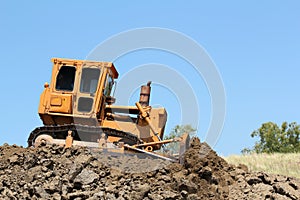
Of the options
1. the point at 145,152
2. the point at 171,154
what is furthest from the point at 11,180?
the point at 171,154

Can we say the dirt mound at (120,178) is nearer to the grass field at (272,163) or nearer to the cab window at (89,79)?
the cab window at (89,79)

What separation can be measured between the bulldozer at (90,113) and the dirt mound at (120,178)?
1202 mm

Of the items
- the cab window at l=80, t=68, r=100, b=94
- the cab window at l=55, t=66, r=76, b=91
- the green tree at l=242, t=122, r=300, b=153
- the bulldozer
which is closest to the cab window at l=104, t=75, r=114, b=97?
the bulldozer

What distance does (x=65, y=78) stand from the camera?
14789 millimetres

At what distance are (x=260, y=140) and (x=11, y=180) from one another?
33.5m

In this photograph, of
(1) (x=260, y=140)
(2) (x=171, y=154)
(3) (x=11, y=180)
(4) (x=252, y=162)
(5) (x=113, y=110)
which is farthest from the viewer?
(1) (x=260, y=140)

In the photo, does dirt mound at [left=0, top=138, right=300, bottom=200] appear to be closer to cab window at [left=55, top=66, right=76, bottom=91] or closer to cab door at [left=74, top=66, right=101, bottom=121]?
cab door at [left=74, top=66, right=101, bottom=121]

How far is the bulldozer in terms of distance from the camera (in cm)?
1426

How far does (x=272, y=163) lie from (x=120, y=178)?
42.5ft

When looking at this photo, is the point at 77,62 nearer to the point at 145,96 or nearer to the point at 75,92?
the point at 75,92

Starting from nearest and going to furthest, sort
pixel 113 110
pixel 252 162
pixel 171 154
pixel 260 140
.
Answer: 1. pixel 171 154
2. pixel 113 110
3. pixel 252 162
4. pixel 260 140

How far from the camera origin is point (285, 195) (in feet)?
43.1

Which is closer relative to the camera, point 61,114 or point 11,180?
point 11,180

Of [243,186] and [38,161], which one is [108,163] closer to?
[38,161]
